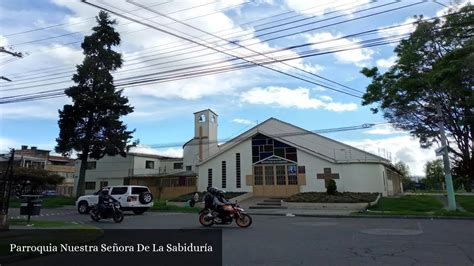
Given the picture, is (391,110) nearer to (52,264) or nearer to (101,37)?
(52,264)

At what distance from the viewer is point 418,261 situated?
25.1ft

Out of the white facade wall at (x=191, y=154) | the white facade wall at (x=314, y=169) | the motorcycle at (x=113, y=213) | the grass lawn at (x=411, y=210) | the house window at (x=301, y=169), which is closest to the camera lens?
the motorcycle at (x=113, y=213)

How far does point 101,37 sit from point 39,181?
19325 mm

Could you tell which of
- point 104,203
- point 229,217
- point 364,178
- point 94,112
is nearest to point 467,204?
point 364,178

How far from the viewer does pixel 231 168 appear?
36.9 meters

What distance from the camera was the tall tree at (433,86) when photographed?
20531 mm

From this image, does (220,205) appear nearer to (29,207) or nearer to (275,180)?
(29,207)

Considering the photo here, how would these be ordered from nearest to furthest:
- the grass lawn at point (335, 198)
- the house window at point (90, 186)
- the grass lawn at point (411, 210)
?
the grass lawn at point (411, 210) < the grass lawn at point (335, 198) < the house window at point (90, 186)

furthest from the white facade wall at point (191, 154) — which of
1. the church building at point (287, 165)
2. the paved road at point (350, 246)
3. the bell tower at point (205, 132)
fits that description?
the paved road at point (350, 246)

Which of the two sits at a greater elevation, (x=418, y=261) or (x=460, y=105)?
(x=460, y=105)

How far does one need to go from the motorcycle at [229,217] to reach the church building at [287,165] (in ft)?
66.2

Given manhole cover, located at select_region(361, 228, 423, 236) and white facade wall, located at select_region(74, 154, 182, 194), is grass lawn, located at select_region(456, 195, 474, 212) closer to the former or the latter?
manhole cover, located at select_region(361, 228, 423, 236)

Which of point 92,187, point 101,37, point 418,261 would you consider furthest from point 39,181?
point 418,261

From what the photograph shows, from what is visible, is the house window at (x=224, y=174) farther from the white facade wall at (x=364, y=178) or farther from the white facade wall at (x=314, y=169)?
the white facade wall at (x=364, y=178)
